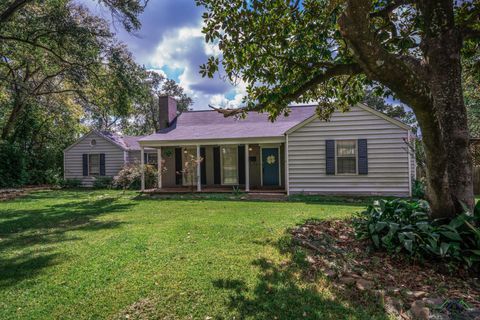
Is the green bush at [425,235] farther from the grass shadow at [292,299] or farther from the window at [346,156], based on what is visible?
the window at [346,156]

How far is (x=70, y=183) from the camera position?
18.5m

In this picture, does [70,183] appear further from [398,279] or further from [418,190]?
[398,279]

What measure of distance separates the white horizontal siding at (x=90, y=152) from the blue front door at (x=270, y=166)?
9.40m

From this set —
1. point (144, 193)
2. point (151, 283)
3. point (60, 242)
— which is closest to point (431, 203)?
point (151, 283)

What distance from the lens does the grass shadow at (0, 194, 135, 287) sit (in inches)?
174

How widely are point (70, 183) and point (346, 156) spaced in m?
16.3

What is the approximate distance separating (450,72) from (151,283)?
4.95 meters

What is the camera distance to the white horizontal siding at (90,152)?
1850 centimetres

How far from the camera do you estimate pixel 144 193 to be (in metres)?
13.9

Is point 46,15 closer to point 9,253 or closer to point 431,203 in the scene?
point 9,253

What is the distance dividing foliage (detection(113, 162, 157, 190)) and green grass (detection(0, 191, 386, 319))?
8.59 meters

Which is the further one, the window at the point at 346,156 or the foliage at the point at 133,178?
the foliage at the point at 133,178

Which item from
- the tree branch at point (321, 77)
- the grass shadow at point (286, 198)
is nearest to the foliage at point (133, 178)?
the grass shadow at point (286, 198)

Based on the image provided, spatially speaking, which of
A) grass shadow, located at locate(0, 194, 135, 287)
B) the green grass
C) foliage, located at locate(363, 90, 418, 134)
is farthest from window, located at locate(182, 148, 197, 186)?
foliage, located at locate(363, 90, 418, 134)
